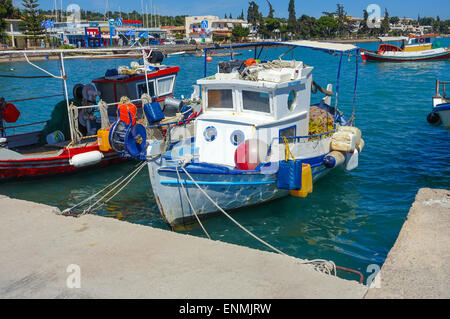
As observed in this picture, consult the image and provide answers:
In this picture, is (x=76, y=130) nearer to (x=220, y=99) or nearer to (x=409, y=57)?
(x=220, y=99)

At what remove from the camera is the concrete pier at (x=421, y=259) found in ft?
16.8

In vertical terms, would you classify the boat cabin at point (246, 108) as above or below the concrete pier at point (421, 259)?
above

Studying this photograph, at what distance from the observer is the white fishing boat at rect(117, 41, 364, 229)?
966 cm

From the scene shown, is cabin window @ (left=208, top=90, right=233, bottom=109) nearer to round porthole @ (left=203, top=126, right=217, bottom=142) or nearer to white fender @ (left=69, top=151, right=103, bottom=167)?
round porthole @ (left=203, top=126, right=217, bottom=142)

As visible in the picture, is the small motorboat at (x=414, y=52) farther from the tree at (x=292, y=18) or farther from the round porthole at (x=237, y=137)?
the tree at (x=292, y=18)

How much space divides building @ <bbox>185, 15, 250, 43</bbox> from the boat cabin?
5056 inches

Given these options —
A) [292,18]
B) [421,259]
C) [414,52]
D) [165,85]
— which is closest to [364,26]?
[292,18]

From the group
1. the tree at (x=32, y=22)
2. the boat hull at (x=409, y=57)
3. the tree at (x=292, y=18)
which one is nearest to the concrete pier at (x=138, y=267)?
the boat hull at (x=409, y=57)

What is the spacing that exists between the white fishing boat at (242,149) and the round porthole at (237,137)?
10 mm

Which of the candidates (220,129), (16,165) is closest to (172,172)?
(220,129)

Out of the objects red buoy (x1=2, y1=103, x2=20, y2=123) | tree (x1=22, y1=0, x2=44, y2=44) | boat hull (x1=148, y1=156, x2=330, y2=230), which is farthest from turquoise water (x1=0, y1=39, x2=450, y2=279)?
tree (x1=22, y1=0, x2=44, y2=44)

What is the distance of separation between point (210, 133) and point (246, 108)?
1160mm

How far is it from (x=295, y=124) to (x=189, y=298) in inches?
287
